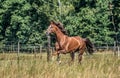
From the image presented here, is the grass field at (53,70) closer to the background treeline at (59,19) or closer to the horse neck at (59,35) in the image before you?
the horse neck at (59,35)

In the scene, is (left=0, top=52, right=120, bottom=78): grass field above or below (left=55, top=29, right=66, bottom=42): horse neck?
above

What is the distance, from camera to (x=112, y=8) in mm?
49562

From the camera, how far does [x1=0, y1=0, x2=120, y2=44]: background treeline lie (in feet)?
152

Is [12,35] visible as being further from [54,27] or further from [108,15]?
[54,27]

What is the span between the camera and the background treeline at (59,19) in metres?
46.4

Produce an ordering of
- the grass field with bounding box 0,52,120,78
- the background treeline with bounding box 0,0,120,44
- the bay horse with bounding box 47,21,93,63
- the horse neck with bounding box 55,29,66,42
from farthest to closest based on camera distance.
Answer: the background treeline with bounding box 0,0,120,44 → the horse neck with bounding box 55,29,66,42 → the bay horse with bounding box 47,21,93,63 → the grass field with bounding box 0,52,120,78

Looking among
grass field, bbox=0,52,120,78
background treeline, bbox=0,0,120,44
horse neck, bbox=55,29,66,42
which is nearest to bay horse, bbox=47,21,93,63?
horse neck, bbox=55,29,66,42

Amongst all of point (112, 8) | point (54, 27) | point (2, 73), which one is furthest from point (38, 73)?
point (112, 8)

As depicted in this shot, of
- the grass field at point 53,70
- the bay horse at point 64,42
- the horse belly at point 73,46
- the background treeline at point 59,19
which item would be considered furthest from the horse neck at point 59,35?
the background treeline at point 59,19

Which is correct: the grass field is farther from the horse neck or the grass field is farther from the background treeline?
the background treeline

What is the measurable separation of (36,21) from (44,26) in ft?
3.66

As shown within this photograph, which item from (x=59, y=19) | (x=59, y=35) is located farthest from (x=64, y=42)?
(x=59, y=19)

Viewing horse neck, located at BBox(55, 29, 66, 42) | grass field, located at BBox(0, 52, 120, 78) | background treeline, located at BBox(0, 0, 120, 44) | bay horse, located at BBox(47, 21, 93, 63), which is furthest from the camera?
background treeline, located at BBox(0, 0, 120, 44)

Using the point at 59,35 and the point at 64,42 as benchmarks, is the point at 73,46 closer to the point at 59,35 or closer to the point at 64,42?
the point at 64,42
